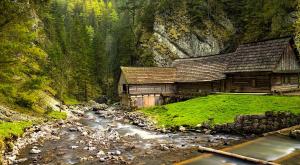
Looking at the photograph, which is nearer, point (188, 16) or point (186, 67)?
point (186, 67)

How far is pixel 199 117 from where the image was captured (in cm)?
3052

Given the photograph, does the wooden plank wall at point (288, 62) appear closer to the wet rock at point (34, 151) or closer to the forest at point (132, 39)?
the forest at point (132, 39)

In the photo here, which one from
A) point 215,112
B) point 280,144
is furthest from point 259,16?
point 280,144

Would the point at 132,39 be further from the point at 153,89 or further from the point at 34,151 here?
the point at 34,151

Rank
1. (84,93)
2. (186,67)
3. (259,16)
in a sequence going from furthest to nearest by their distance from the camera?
(84,93) → (259,16) → (186,67)

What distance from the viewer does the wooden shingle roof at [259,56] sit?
3625 centimetres

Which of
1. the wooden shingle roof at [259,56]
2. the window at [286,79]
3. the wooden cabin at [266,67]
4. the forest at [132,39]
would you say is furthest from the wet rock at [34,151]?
the window at [286,79]

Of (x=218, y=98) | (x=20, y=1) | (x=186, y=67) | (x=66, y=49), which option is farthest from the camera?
(x=66, y=49)

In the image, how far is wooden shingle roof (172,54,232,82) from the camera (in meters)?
45.6

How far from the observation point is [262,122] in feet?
81.0

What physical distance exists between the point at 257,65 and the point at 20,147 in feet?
95.7

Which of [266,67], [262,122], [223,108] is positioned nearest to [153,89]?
[266,67]

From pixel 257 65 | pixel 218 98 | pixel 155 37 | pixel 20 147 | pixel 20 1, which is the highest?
pixel 155 37

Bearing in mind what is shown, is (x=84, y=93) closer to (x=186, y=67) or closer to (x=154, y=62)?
(x=154, y=62)
